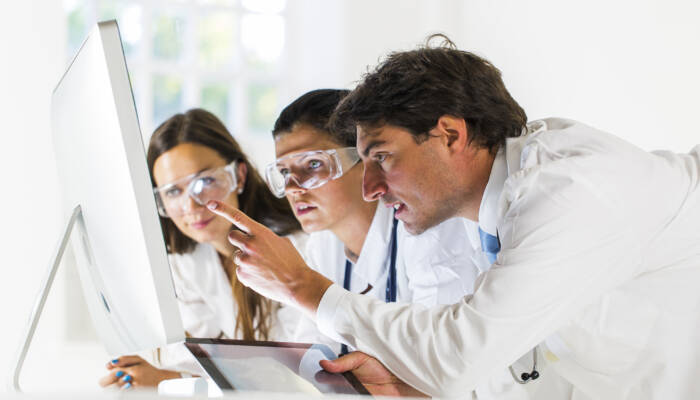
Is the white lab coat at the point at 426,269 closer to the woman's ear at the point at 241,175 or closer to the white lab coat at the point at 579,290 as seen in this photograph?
the white lab coat at the point at 579,290

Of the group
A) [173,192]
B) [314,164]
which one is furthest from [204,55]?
[314,164]

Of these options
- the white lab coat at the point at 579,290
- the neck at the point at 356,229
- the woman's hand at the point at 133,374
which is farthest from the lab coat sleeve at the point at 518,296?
the neck at the point at 356,229

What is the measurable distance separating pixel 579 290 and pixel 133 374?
964mm

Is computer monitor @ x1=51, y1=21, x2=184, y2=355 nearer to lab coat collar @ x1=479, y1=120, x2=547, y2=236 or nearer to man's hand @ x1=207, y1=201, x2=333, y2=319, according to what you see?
man's hand @ x1=207, y1=201, x2=333, y2=319

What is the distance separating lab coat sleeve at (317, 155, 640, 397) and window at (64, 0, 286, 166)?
329 centimetres

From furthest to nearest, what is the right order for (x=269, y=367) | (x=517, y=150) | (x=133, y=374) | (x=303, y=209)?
1. (x=303, y=209)
2. (x=133, y=374)
3. (x=517, y=150)
4. (x=269, y=367)

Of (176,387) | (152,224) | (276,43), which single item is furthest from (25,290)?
(152,224)

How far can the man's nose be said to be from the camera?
53.4 inches

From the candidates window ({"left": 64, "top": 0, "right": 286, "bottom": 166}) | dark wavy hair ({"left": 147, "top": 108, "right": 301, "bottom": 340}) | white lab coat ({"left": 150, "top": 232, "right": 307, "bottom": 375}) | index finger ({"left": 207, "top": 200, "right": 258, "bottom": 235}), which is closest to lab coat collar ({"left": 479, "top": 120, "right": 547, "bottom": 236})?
index finger ({"left": 207, "top": 200, "right": 258, "bottom": 235})

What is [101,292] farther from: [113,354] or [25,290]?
[25,290]

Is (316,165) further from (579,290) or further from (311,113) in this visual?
(579,290)

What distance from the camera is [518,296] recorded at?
96 centimetres

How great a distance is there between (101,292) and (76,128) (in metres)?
0.25

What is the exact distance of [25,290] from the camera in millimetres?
3533
